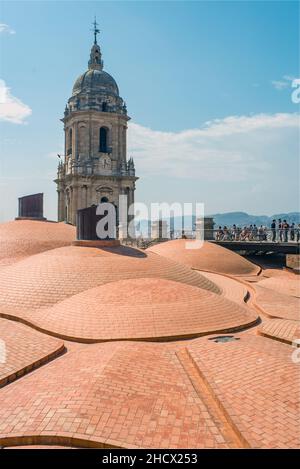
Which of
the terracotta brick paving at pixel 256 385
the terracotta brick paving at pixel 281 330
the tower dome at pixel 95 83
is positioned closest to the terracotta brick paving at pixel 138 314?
the terracotta brick paving at pixel 281 330

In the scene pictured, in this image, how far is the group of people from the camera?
953 inches

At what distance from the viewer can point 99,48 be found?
42062 mm

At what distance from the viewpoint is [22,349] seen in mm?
9242

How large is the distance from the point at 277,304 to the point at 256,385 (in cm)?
758

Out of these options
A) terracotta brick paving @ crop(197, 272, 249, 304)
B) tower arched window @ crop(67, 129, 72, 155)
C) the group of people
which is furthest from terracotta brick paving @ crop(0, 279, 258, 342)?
tower arched window @ crop(67, 129, 72, 155)

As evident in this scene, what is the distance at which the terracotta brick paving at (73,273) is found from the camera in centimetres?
1290

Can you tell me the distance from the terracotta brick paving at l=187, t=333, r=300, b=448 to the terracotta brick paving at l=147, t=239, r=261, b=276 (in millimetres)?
12912

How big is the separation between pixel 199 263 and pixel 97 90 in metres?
24.4

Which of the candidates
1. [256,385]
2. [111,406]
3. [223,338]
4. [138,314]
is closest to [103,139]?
[138,314]

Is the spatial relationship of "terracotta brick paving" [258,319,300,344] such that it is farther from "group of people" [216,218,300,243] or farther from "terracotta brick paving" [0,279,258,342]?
"group of people" [216,218,300,243]

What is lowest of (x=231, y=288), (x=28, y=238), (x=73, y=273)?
(x=231, y=288)

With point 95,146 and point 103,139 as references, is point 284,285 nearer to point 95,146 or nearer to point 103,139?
point 95,146

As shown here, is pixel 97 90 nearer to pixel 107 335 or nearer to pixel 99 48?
pixel 99 48
